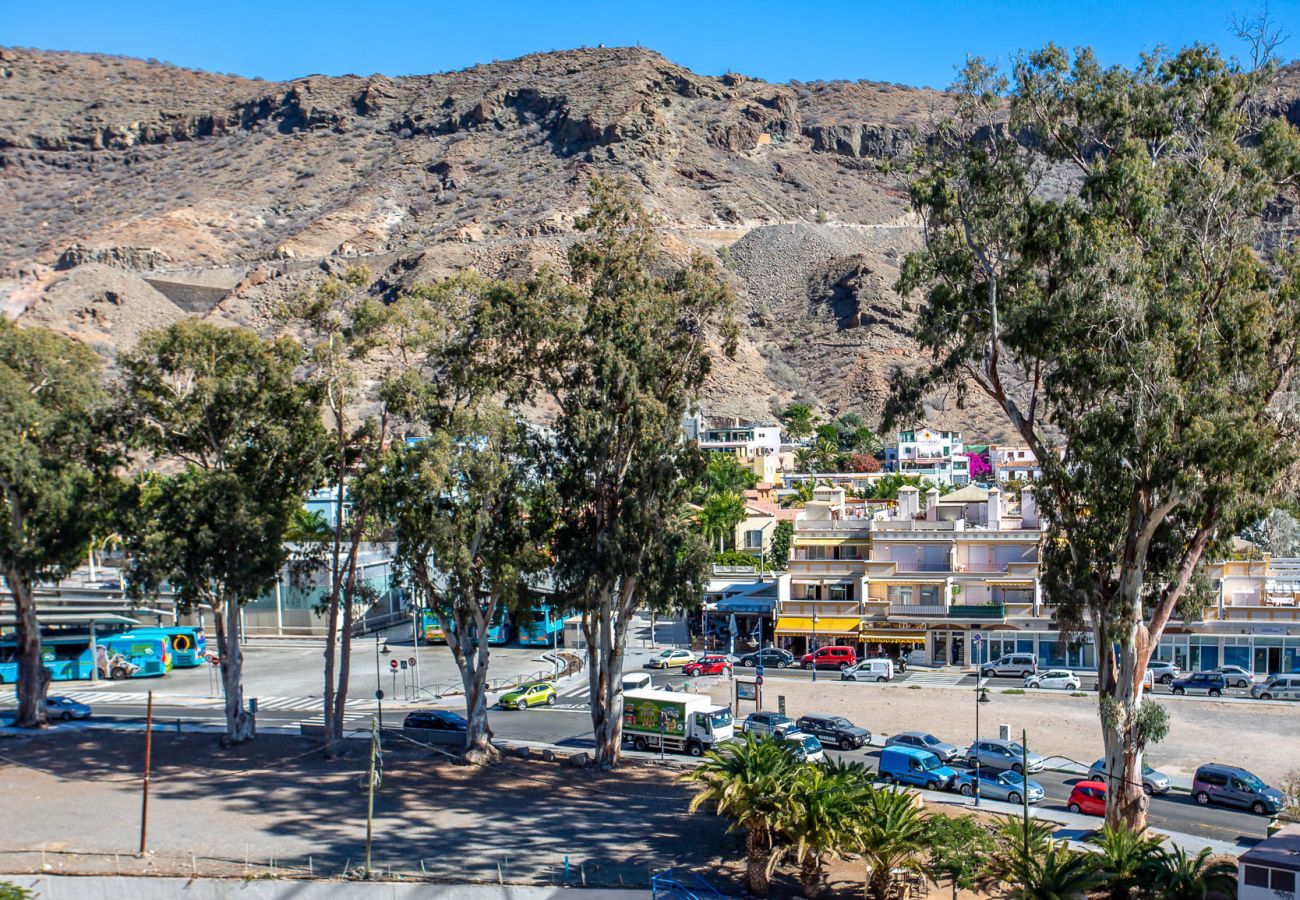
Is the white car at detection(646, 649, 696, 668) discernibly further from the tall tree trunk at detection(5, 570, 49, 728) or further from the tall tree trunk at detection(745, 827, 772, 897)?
the tall tree trunk at detection(745, 827, 772, 897)

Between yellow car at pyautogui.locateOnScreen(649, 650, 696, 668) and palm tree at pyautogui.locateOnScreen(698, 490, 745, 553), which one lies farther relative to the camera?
Result: palm tree at pyautogui.locateOnScreen(698, 490, 745, 553)

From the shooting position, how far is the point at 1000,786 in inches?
1153

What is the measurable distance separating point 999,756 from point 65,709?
2936cm

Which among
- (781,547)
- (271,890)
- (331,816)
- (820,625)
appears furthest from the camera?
Answer: (781,547)

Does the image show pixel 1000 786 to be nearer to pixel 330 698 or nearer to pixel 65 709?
pixel 330 698

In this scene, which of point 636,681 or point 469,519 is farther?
point 636,681

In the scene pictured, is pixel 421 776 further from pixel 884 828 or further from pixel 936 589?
pixel 936 589

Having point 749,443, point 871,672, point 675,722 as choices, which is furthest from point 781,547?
point 749,443

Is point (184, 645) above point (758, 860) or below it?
above

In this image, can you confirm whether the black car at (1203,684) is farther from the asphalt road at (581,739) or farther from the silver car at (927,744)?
the silver car at (927,744)

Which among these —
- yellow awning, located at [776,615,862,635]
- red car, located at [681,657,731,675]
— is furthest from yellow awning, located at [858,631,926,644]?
red car, located at [681,657,731,675]

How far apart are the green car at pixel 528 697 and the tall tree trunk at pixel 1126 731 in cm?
2317

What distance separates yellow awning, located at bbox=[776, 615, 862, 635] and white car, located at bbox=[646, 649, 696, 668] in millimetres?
4657

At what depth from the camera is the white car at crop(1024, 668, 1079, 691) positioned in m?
44.5
